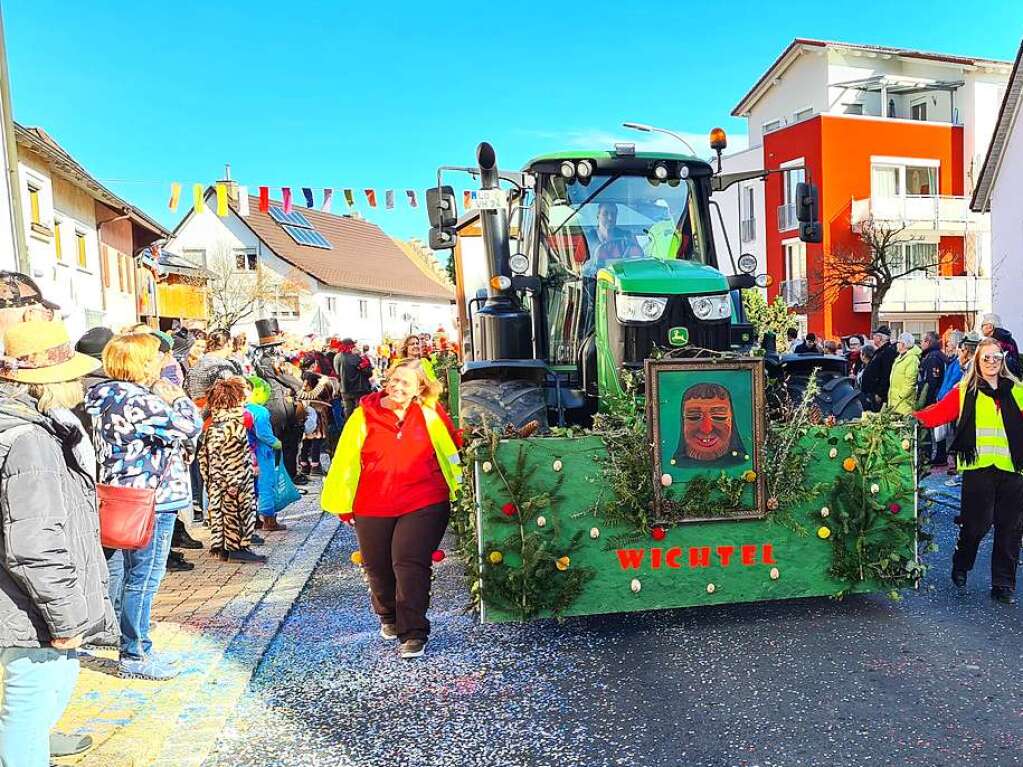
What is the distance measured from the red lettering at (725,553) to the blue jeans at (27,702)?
11.0 feet

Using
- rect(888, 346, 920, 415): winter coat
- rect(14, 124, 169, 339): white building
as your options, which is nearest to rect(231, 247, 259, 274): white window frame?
rect(14, 124, 169, 339): white building

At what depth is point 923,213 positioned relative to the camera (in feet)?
105

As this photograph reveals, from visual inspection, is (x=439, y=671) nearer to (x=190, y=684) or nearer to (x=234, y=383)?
(x=190, y=684)

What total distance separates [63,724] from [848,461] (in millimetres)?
4182

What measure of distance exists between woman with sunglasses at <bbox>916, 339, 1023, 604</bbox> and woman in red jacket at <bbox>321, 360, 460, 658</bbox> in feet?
10.0

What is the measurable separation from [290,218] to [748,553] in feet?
141

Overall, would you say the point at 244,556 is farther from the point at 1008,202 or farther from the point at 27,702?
the point at 1008,202

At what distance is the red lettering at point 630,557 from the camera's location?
5137 mm

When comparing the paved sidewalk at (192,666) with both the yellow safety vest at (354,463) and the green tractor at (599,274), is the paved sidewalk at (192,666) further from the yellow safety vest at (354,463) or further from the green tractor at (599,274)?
the green tractor at (599,274)

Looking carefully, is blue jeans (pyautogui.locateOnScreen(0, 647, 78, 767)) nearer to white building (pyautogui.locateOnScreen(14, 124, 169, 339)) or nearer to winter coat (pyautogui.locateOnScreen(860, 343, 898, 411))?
winter coat (pyautogui.locateOnScreen(860, 343, 898, 411))

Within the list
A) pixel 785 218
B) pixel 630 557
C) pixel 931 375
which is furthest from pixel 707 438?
pixel 785 218

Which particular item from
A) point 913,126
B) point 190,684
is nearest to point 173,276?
point 913,126

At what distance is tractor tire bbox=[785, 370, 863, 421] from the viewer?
6750 mm

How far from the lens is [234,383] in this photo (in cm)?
732
